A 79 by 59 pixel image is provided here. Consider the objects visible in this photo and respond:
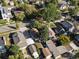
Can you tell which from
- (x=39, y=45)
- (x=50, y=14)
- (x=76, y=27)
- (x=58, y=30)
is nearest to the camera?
(x=39, y=45)

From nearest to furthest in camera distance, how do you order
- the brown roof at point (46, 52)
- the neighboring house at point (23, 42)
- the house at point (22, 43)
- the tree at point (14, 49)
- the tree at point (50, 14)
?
the tree at point (14, 49), the brown roof at point (46, 52), the house at point (22, 43), the neighboring house at point (23, 42), the tree at point (50, 14)

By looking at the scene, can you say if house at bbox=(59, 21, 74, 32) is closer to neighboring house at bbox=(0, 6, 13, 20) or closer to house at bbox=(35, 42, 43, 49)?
house at bbox=(35, 42, 43, 49)

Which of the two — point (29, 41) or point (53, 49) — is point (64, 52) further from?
point (29, 41)

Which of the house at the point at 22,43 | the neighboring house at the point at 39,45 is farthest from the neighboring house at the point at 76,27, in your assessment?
the house at the point at 22,43

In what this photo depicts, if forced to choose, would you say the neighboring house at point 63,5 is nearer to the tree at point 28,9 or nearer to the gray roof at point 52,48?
the tree at point 28,9

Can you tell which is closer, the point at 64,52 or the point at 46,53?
the point at 46,53

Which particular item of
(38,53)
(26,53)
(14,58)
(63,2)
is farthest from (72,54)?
(63,2)

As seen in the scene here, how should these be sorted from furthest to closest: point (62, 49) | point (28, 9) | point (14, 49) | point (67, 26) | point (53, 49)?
1. point (28, 9)
2. point (67, 26)
3. point (62, 49)
4. point (53, 49)
5. point (14, 49)

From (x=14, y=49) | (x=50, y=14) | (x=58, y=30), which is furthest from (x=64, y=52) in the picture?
(x=50, y=14)

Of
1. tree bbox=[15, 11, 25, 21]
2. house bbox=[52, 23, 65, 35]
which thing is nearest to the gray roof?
→ house bbox=[52, 23, 65, 35]

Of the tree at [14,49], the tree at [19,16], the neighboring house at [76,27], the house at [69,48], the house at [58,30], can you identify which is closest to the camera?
the tree at [14,49]

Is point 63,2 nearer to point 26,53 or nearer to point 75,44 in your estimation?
point 75,44
